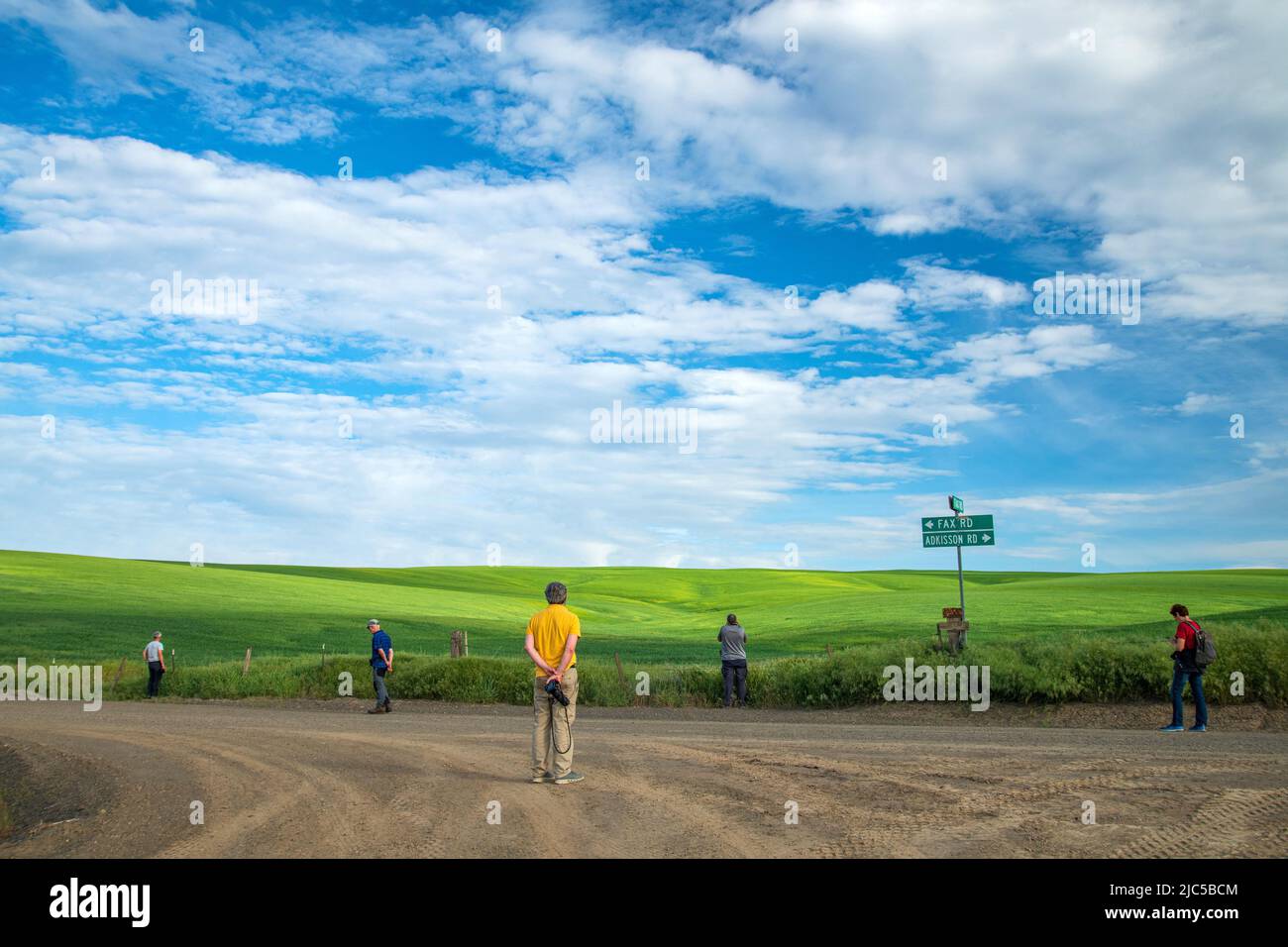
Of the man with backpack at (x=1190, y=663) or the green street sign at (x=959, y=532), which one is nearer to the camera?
the man with backpack at (x=1190, y=663)

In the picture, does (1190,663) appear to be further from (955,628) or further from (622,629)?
(622,629)

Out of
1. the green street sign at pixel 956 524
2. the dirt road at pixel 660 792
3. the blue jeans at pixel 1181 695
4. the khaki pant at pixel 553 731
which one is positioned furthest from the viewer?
the green street sign at pixel 956 524

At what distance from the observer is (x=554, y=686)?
10.8 meters

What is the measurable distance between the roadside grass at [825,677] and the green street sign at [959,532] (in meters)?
2.26

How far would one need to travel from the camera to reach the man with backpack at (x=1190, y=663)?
15.8m

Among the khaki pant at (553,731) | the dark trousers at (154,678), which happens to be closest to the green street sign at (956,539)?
the khaki pant at (553,731)

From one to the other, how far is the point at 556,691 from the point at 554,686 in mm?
61

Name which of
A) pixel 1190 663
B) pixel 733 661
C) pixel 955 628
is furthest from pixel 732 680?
pixel 1190 663

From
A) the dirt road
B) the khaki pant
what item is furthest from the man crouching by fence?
the dirt road

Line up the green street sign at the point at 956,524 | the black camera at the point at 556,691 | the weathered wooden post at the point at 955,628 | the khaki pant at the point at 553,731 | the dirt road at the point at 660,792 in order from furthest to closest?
the green street sign at the point at 956,524
the weathered wooden post at the point at 955,628
the khaki pant at the point at 553,731
the black camera at the point at 556,691
the dirt road at the point at 660,792

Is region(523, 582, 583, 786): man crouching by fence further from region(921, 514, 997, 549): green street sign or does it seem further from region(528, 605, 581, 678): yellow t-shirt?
region(921, 514, 997, 549): green street sign

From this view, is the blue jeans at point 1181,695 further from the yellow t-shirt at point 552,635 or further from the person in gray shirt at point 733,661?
the yellow t-shirt at point 552,635
